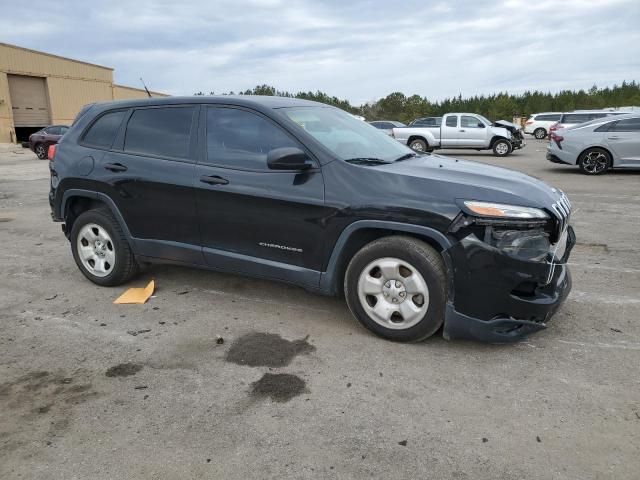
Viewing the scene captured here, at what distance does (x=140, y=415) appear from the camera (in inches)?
111

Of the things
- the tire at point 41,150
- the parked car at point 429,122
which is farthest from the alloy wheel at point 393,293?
the tire at point 41,150

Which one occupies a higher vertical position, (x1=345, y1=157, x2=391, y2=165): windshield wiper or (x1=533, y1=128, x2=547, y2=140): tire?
(x1=345, y1=157, x2=391, y2=165): windshield wiper

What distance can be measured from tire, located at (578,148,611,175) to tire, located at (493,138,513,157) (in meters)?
6.95

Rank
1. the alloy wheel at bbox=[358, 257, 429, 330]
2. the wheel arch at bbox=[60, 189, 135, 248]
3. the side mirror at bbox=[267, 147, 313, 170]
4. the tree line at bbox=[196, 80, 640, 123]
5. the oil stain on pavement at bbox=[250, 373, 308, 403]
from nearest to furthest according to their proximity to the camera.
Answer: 1. the oil stain on pavement at bbox=[250, 373, 308, 403]
2. the alloy wheel at bbox=[358, 257, 429, 330]
3. the side mirror at bbox=[267, 147, 313, 170]
4. the wheel arch at bbox=[60, 189, 135, 248]
5. the tree line at bbox=[196, 80, 640, 123]

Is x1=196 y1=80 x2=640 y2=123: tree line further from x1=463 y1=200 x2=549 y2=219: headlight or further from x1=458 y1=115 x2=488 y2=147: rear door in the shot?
x1=463 y1=200 x2=549 y2=219: headlight

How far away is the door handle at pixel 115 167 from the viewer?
4500 mm

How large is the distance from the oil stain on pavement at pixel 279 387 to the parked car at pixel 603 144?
1275 centimetres

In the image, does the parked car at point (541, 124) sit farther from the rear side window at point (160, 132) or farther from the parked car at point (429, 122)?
the rear side window at point (160, 132)

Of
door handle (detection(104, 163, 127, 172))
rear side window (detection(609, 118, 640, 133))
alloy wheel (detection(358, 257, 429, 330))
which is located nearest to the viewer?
alloy wheel (detection(358, 257, 429, 330))

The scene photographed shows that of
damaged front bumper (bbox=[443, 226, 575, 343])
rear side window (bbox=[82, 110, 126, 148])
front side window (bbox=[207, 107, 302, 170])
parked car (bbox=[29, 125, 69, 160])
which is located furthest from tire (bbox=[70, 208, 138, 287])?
parked car (bbox=[29, 125, 69, 160])

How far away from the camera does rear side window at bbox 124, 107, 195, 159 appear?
4.28m

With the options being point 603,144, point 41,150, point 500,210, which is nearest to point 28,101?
point 41,150

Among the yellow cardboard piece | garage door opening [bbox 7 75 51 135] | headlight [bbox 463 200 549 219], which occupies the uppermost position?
garage door opening [bbox 7 75 51 135]

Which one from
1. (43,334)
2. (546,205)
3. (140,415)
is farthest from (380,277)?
(43,334)
